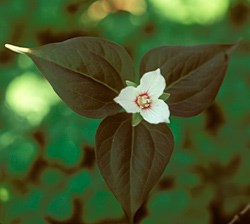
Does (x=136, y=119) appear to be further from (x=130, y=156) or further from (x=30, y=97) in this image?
(x=30, y=97)

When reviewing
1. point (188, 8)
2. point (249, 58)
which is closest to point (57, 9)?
point (188, 8)

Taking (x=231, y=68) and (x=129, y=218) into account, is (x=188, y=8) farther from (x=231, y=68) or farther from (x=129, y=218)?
(x=129, y=218)

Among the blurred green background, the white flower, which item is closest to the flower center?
the white flower

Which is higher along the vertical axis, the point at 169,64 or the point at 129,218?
the point at 169,64

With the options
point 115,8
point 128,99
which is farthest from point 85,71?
point 115,8

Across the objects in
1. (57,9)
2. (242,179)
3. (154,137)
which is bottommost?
(242,179)

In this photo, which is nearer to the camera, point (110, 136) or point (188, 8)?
point (110, 136)

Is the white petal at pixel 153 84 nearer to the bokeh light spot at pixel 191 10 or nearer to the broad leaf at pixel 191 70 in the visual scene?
the broad leaf at pixel 191 70
